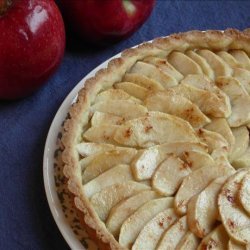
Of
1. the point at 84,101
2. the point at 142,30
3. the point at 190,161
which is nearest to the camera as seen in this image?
the point at 190,161

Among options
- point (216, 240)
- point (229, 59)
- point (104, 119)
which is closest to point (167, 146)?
point (104, 119)

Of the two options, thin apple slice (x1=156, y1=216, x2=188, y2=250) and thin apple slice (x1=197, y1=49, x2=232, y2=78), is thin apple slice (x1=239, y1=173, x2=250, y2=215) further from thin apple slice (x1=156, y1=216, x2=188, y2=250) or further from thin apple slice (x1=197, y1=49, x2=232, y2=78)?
thin apple slice (x1=197, y1=49, x2=232, y2=78)

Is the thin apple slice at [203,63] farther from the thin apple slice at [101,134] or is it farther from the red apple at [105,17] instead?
the thin apple slice at [101,134]

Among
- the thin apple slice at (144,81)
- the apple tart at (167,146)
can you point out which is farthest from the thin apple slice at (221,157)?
the thin apple slice at (144,81)

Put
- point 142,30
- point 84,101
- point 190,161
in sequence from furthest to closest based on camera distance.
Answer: point 142,30, point 84,101, point 190,161

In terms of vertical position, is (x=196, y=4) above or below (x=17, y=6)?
below

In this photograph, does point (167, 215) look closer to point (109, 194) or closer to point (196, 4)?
point (109, 194)

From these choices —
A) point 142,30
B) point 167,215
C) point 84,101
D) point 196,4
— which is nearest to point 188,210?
point 167,215
